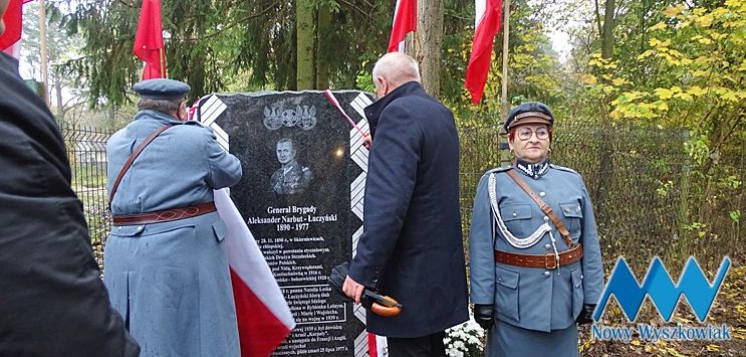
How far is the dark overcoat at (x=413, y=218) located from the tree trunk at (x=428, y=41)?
189 centimetres

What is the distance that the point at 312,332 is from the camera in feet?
12.1

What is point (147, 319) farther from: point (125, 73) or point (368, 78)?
point (125, 73)

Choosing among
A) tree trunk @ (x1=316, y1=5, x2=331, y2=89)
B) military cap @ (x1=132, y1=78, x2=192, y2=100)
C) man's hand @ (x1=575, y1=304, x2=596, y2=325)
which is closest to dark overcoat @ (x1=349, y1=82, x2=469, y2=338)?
Answer: man's hand @ (x1=575, y1=304, x2=596, y2=325)

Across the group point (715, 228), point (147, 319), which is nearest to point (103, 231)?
point (147, 319)

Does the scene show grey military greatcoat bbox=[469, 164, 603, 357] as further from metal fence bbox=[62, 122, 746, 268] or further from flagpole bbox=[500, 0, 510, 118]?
metal fence bbox=[62, 122, 746, 268]

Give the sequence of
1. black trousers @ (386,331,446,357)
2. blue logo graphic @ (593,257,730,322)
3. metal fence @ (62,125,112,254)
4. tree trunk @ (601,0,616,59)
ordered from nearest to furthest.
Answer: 1. black trousers @ (386,331,446,357)
2. metal fence @ (62,125,112,254)
3. blue logo graphic @ (593,257,730,322)
4. tree trunk @ (601,0,616,59)

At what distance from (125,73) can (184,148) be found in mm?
6027

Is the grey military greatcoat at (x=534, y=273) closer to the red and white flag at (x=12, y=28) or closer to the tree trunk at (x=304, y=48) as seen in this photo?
the red and white flag at (x=12, y=28)

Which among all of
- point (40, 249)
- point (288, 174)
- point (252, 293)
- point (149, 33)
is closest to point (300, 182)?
point (288, 174)

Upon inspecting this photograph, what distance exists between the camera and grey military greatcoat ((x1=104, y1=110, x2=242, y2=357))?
9.23 feet

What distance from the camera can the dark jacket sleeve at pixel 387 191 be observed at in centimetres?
246

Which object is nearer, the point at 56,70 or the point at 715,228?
the point at 715,228

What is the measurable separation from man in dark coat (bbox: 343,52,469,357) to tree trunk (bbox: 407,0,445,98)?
71.2 inches

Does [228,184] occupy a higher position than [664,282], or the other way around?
[228,184]
